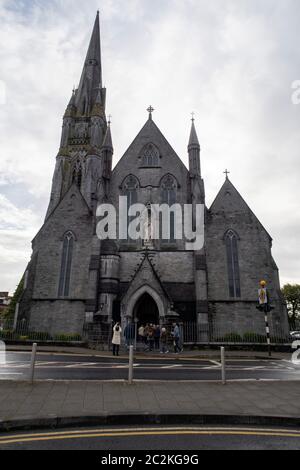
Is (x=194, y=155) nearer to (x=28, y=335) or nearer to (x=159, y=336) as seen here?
(x=159, y=336)

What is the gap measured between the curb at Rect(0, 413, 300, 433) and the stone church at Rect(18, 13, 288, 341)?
14.3m

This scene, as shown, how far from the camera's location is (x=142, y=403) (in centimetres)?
584

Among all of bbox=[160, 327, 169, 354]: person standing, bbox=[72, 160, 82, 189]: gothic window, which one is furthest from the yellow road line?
bbox=[72, 160, 82, 189]: gothic window

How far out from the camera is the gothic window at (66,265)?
23.9 m

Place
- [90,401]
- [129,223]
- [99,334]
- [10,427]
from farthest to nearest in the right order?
[129,223], [99,334], [90,401], [10,427]

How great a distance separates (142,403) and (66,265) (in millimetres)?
19851

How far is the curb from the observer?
4.75 m

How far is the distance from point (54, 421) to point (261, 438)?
312 cm

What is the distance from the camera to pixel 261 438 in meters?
4.45

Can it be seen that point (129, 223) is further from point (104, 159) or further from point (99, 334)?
point (99, 334)

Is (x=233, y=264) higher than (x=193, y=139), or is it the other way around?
(x=193, y=139)

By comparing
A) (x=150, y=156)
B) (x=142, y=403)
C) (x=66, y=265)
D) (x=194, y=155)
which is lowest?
(x=142, y=403)

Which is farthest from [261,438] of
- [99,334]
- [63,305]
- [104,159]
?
[104,159]

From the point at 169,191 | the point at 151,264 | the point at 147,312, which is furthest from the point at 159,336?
the point at 169,191
